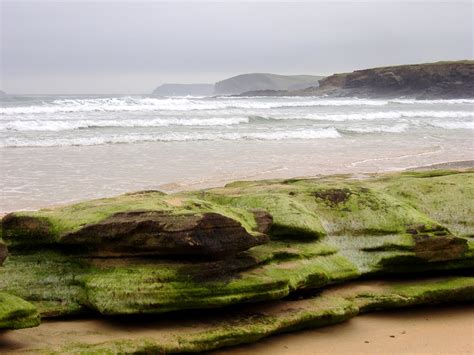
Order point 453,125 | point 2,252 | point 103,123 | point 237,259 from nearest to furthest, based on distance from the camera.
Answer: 1. point 2,252
2. point 237,259
3. point 103,123
4. point 453,125

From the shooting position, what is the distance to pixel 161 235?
505cm

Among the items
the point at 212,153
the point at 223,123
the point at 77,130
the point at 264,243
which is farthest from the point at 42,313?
the point at 223,123

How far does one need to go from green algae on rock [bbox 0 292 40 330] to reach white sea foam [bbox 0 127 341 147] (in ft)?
57.5

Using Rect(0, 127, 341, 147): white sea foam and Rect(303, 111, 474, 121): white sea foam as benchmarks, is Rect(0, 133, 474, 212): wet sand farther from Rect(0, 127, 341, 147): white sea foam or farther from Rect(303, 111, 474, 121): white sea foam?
Rect(303, 111, 474, 121): white sea foam

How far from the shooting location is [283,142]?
23.4 m

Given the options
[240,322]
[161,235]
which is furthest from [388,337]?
[161,235]

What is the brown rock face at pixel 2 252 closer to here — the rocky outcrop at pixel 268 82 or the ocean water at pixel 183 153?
the ocean water at pixel 183 153

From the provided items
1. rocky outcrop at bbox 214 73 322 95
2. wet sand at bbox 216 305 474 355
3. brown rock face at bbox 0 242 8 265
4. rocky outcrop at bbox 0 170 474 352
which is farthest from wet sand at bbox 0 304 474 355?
rocky outcrop at bbox 214 73 322 95

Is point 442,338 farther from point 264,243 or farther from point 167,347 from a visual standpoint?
point 167,347

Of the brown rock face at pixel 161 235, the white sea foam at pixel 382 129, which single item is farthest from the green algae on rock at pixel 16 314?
the white sea foam at pixel 382 129

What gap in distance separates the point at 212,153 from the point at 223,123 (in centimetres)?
1451

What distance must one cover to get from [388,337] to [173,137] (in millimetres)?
19582

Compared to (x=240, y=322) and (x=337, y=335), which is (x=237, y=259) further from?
(x=337, y=335)

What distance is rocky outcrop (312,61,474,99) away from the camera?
88.1m
